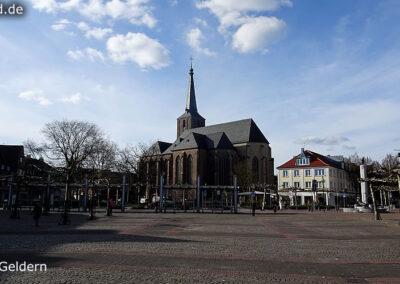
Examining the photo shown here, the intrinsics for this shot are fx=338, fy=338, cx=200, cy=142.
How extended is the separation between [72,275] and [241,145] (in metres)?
72.1

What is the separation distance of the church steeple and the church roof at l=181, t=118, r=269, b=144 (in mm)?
7748

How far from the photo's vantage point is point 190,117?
9362 centimetres

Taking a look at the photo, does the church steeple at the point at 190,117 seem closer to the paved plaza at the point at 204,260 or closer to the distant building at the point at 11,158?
the distant building at the point at 11,158

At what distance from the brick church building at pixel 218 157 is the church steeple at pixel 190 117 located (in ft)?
42.2

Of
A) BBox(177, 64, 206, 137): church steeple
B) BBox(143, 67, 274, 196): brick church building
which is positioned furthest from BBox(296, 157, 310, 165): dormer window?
BBox(177, 64, 206, 137): church steeple

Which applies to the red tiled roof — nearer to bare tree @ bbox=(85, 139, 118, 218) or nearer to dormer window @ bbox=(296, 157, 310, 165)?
dormer window @ bbox=(296, 157, 310, 165)

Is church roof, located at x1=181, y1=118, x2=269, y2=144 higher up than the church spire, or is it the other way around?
the church spire

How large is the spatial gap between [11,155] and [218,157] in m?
41.8

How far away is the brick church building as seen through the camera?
72.4m

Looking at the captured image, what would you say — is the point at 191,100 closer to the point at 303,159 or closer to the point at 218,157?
the point at 218,157

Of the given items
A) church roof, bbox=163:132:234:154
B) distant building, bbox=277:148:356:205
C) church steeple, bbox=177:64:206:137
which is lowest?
distant building, bbox=277:148:356:205

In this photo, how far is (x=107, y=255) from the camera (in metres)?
9.30

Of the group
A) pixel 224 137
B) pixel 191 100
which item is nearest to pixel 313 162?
pixel 224 137

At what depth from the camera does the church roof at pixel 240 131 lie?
255 feet
